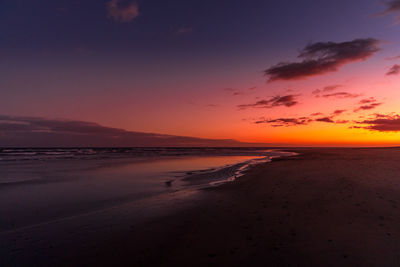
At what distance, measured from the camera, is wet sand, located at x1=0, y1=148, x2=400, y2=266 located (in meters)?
6.34

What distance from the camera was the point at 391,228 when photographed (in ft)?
26.1

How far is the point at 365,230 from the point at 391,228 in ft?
3.12

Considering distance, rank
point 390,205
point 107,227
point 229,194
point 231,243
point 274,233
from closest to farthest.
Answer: point 231,243 → point 274,233 → point 107,227 → point 390,205 → point 229,194

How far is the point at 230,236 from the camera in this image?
7.77 m

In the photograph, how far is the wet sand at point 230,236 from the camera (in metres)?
6.34

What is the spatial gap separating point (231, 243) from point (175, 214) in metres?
3.79

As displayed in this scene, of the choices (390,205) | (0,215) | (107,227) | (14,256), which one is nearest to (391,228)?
(390,205)

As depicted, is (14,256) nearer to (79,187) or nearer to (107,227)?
(107,227)

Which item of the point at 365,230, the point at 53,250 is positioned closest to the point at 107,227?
the point at 53,250

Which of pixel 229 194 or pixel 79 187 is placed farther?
pixel 79 187

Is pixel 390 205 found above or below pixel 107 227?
above

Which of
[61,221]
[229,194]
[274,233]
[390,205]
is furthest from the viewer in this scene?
[229,194]

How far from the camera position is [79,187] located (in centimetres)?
1692

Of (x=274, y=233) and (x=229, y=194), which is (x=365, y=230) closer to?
(x=274, y=233)
